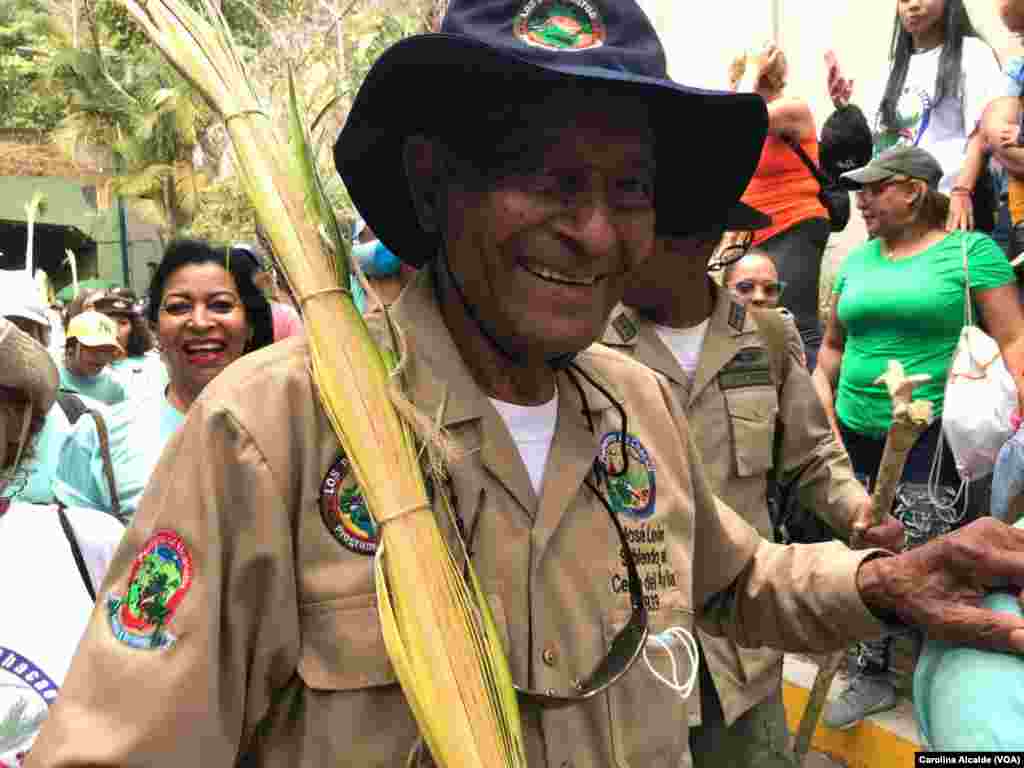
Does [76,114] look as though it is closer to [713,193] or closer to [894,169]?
[894,169]

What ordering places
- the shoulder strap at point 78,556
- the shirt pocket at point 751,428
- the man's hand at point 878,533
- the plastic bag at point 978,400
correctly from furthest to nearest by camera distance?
1. the plastic bag at point 978,400
2. the shirt pocket at point 751,428
3. the man's hand at point 878,533
4. the shoulder strap at point 78,556

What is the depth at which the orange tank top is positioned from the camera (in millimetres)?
5973

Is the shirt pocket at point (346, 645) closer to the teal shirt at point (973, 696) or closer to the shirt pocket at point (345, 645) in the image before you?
the shirt pocket at point (345, 645)

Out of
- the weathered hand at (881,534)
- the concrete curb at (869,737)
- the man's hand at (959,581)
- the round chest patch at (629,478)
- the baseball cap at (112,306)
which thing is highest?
the round chest patch at (629,478)

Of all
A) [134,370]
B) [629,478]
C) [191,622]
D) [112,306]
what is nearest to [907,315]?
[629,478]

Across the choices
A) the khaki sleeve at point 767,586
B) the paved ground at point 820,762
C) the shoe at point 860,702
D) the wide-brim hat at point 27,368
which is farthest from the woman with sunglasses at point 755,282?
the wide-brim hat at point 27,368

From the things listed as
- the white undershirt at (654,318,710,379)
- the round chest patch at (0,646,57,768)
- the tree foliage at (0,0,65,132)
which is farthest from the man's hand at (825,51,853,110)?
the tree foliage at (0,0,65,132)

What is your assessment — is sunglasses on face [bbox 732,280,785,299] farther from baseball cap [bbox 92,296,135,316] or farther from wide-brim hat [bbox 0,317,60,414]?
baseball cap [bbox 92,296,135,316]

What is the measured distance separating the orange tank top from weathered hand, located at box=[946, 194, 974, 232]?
3.25 ft

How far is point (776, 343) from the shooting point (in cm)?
384

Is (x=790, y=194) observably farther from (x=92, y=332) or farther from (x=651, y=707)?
(x=651, y=707)

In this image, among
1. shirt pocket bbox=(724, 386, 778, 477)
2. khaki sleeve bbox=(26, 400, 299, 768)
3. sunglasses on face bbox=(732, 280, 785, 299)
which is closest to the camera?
khaki sleeve bbox=(26, 400, 299, 768)

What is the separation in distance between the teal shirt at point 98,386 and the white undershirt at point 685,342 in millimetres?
4413

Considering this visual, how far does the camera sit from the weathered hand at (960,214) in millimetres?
5012
